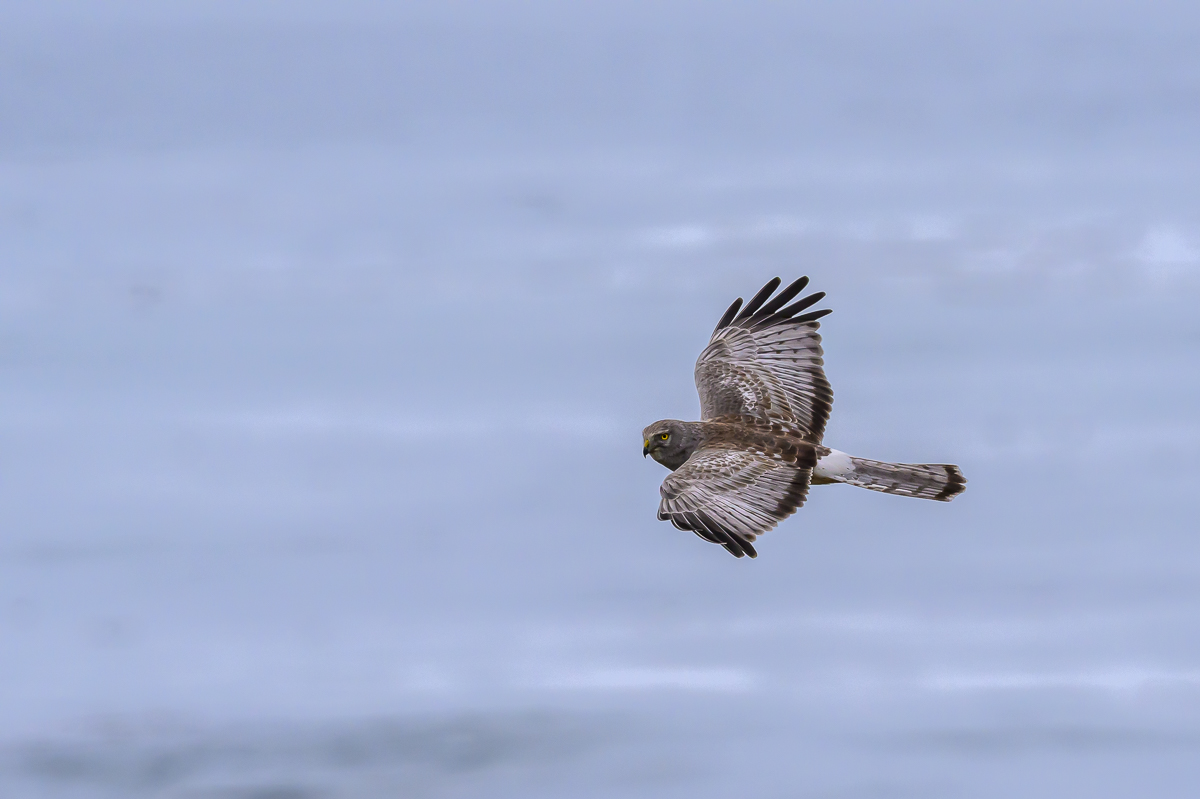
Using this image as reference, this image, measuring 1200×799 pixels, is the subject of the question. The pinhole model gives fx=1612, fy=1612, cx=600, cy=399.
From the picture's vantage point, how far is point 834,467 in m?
20.1

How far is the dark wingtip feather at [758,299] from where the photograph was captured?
2338 centimetres

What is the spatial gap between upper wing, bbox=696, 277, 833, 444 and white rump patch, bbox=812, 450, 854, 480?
1155 millimetres

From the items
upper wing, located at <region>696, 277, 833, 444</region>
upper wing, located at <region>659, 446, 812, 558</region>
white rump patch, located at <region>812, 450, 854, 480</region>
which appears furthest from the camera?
upper wing, located at <region>696, 277, 833, 444</region>

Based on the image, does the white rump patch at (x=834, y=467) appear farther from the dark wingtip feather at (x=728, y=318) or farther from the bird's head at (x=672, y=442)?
the dark wingtip feather at (x=728, y=318)

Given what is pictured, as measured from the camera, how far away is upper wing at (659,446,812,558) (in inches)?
701

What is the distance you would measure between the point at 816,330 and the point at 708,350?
5.21ft

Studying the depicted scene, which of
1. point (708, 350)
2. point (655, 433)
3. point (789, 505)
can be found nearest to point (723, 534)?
point (789, 505)

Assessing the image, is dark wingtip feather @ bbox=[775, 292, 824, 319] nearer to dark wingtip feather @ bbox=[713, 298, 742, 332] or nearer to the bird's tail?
dark wingtip feather @ bbox=[713, 298, 742, 332]

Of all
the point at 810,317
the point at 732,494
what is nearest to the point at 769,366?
the point at 810,317

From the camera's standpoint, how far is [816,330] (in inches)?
907

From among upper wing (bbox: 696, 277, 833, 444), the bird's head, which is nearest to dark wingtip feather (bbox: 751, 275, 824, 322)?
upper wing (bbox: 696, 277, 833, 444)

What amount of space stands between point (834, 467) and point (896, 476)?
91 cm

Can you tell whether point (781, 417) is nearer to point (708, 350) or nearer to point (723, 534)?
point (708, 350)

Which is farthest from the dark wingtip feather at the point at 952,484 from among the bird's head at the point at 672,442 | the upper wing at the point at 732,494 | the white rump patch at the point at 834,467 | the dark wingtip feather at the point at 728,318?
the dark wingtip feather at the point at 728,318
